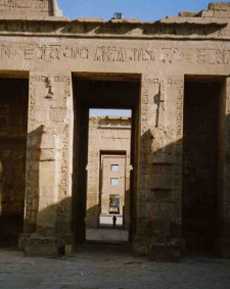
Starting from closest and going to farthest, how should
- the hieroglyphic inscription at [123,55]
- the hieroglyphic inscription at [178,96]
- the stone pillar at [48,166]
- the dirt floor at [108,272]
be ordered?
the dirt floor at [108,272] < the stone pillar at [48,166] < the hieroglyphic inscription at [178,96] < the hieroglyphic inscription at [123,55]

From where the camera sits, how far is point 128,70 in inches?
456

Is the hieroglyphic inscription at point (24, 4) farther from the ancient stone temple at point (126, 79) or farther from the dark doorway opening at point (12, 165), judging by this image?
the dark doorway opening at point (12, 165)

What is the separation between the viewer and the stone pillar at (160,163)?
36.7ft

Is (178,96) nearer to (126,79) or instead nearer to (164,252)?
(126,79)

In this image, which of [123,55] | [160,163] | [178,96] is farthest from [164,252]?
[123,55]

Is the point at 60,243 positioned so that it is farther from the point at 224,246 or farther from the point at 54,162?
the point at 224,246

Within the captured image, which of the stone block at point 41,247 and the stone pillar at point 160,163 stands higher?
the stone pillar at point 160,163

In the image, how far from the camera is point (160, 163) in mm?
11211

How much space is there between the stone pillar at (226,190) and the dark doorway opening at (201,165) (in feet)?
3.21

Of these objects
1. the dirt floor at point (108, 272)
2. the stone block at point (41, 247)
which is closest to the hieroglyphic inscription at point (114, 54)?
the stone block at point (41, 247)

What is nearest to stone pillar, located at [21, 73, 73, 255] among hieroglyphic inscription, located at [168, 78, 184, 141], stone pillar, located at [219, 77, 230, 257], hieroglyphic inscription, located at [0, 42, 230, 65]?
hieroglyphic inscription, located at [0, 42, 230, 65]

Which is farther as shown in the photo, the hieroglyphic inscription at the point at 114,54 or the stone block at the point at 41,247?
the hieroglyphic inscription at the point at 114,54

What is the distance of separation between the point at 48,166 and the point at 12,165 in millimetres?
2603

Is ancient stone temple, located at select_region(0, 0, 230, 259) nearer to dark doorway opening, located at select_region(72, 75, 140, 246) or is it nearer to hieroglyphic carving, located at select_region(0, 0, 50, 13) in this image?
hieroglyphic carving, located at select_region(0, 0, 50, 13)
